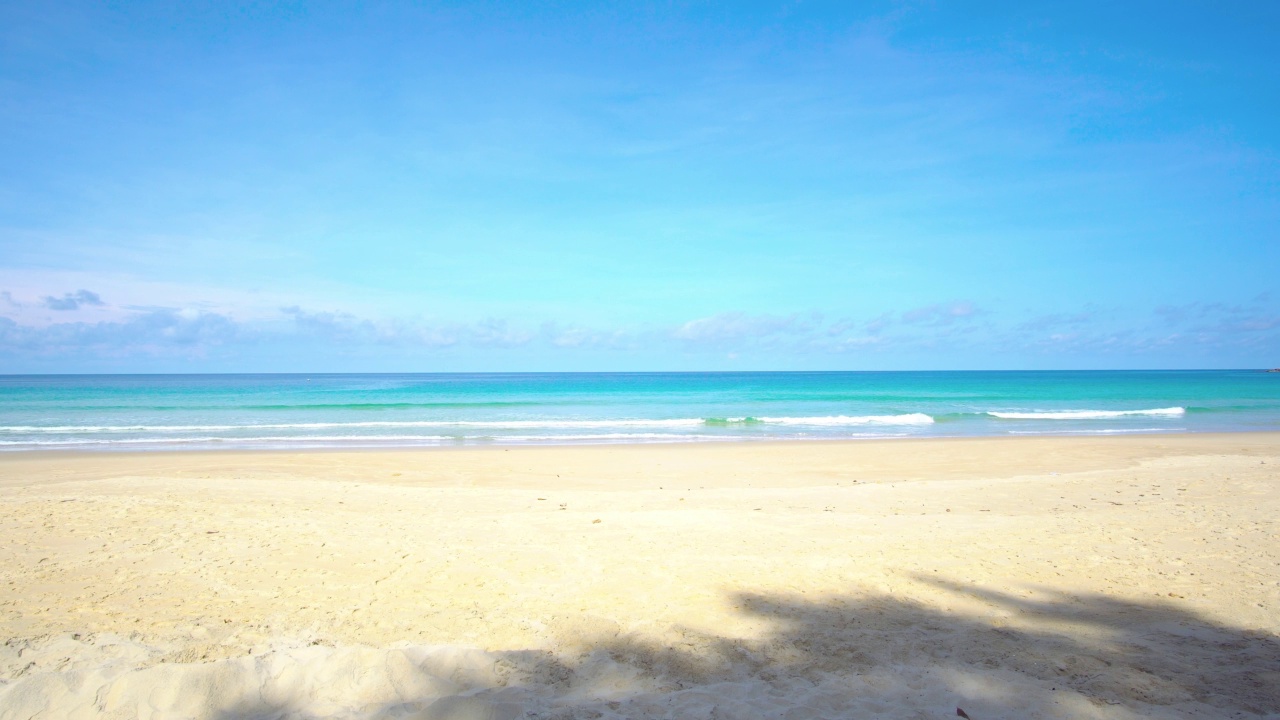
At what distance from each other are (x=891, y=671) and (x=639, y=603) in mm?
1911

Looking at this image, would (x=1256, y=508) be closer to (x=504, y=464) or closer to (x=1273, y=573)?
(x=1273, y=573)

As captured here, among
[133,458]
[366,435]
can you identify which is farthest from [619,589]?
[366,435]

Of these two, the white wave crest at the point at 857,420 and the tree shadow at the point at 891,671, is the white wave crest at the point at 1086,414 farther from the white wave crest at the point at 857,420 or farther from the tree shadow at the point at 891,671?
the tree shadow at the point at 891,671

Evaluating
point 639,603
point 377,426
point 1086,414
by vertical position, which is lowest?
point 377,426

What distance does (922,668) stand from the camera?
13.6 ft

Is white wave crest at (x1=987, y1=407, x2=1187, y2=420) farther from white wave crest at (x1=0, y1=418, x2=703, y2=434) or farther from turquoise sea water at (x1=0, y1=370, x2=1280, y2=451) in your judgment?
white wave crest at (x1=0, y1=418, x2=703, y2=434)

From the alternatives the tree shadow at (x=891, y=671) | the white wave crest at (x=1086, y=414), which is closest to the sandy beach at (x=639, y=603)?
the tree shadow at (x=891, y=671)

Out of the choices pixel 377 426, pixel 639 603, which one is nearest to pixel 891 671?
pixel 639 603

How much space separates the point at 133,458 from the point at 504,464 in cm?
940

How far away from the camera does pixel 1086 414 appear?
31.3 metres

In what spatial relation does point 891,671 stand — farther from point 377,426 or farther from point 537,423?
point 377,426

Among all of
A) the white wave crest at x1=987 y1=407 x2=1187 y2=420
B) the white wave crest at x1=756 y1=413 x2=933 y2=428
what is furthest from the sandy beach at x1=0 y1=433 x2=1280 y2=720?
the white wave crest at x1=987 y1=407 x2=1187 y2=420

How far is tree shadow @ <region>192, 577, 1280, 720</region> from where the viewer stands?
362 centimetres

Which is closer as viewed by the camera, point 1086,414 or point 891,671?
point 891,671
